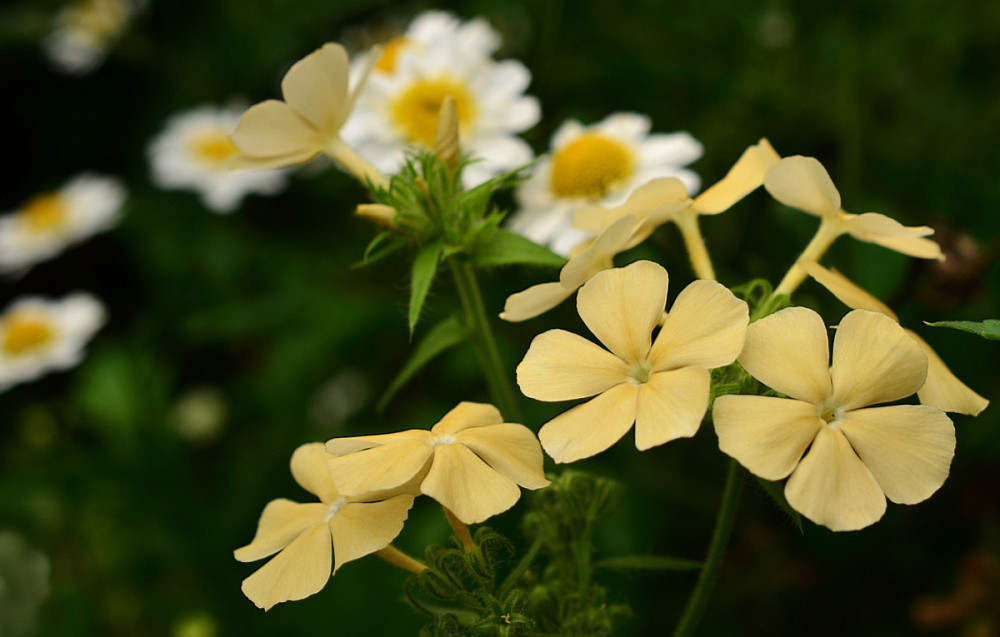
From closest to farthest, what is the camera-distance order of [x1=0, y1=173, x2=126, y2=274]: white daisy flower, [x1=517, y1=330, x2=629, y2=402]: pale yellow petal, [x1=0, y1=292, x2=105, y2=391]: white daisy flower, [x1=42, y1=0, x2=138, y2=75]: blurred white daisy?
[x1=517, y1=330, x2=629, y2=402]: pale yellow petal < [x1=0, y1=292, x2=105, y2=391]: white daisy flower < [x1=0, y1=173, x2=126, y2=274]: white daisy flower < [x1=42, y1=0, x2=138, y2=75]: blurred white daisy

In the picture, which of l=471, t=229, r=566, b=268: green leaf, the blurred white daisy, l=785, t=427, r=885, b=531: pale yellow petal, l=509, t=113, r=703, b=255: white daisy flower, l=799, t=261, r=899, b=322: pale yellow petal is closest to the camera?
l=785, t=427, r=885, b=531: pale yellow petal

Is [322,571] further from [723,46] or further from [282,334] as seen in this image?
[723,46]

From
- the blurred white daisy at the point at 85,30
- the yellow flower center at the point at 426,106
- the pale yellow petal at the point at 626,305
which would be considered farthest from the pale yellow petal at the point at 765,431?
the blurred white daisy at the point at 85,30

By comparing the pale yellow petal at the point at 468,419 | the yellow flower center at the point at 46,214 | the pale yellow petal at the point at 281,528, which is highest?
the pale yellow petal at the point at 468,419

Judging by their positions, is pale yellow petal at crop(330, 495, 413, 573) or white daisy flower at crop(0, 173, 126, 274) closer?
pale yellow petal at crop(330, 495, 413, 573)

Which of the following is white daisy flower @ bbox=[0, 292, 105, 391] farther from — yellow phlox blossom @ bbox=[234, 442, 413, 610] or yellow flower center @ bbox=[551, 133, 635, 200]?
yellow phlox blossom @ bbox=[234, 442, 413, 610]

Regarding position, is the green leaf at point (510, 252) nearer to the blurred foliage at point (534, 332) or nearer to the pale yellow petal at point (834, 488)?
the blurred foliage at point (534, 332)

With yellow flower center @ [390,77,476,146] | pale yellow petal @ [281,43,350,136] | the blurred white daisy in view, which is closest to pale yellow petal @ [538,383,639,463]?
pale yellow petal @ [281,43,350,136]

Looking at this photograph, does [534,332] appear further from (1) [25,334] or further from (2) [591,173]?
(1) [25,334]
